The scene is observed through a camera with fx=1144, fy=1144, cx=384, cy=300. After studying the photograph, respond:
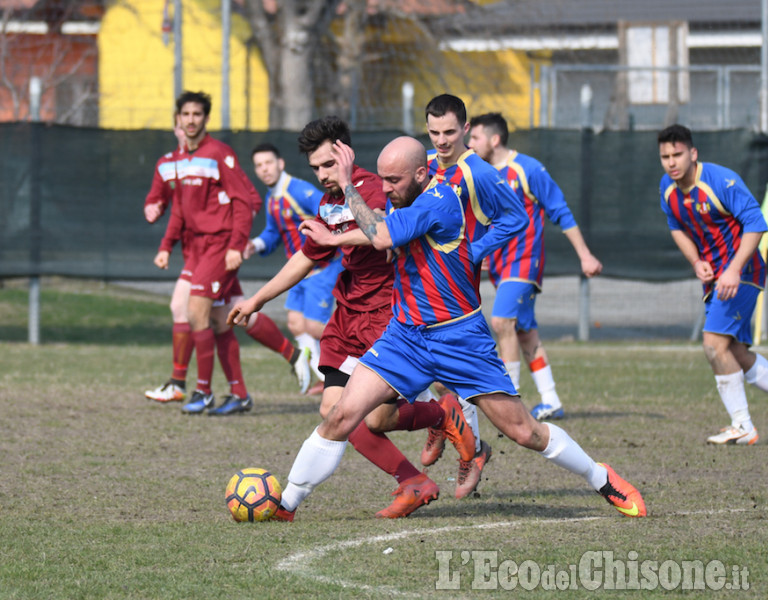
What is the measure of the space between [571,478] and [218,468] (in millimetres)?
2118

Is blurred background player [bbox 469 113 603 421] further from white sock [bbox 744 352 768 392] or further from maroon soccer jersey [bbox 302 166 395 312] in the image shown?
maroon soccer jersey [bbox 302 166 395 312]

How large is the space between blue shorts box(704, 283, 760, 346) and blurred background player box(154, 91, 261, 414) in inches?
143

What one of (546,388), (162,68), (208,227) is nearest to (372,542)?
(546,388)

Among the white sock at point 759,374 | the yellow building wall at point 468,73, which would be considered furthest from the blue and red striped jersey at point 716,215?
the yellow building wall at point 468,73

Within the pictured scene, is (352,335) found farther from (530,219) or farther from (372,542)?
(530,219)

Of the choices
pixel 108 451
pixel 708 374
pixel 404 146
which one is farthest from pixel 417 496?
pixel 708 374

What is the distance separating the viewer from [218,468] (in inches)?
273

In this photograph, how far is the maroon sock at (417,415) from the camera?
5855 millimetres

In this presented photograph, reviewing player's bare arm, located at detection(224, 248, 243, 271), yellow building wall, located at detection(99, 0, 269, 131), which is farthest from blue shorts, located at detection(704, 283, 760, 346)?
yellow building wall, located at detection(99, 0, 269, 131)

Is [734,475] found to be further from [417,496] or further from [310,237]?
[310,237]

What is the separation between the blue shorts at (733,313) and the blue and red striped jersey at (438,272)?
320 centimetres

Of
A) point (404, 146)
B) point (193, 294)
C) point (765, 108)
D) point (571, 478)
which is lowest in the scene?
point (571, 478)

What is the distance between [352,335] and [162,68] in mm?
14733

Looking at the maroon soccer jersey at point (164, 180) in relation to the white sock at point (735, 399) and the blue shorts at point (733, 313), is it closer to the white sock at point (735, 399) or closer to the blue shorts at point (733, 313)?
the blue shorts at point (733, 313)
